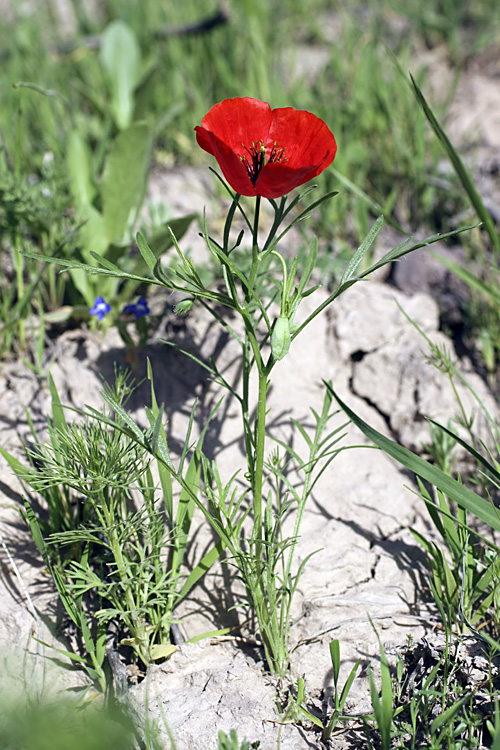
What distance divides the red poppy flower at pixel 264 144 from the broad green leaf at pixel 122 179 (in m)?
1.02

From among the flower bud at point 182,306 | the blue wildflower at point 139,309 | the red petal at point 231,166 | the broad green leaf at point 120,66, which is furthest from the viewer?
the broad green leaf at point 120,66

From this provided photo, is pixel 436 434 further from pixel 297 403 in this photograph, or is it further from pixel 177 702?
pixel 177 702

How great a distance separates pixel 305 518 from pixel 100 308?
902 mm

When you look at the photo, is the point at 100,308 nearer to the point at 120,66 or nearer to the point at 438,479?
the point at 438,479

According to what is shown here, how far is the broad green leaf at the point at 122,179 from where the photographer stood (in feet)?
6.86

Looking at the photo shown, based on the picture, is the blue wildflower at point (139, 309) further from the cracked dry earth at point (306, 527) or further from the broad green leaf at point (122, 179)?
the broad green leaf at point (122, 179)

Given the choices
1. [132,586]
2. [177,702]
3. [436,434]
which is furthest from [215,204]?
[177,702]

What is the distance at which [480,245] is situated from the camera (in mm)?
2209

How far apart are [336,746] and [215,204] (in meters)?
2.13

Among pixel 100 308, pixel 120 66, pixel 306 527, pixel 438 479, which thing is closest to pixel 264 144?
pixel 438 479

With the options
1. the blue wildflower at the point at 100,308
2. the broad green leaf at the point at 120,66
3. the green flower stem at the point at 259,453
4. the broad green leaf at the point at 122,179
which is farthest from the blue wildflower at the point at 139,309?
the broad green leaf at the point at 120,66

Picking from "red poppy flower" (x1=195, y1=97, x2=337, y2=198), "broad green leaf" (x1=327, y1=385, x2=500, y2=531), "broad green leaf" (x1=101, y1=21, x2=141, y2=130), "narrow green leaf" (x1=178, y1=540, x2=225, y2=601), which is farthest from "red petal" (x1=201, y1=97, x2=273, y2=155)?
"broad green leaf" (x1=101, y1=21, x2=141, y2=130)

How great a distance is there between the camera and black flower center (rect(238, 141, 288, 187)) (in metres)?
1.12

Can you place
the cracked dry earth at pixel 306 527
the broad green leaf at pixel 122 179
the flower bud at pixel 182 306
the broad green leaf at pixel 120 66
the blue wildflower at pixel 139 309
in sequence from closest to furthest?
the flower bud at pixel 182 306
the cracked dry earth at pixel 306 527
the blue wildflower at pixel 139 309
the broad green leaf at pixel 122 179
the broad green leaf at pixel 120 66
